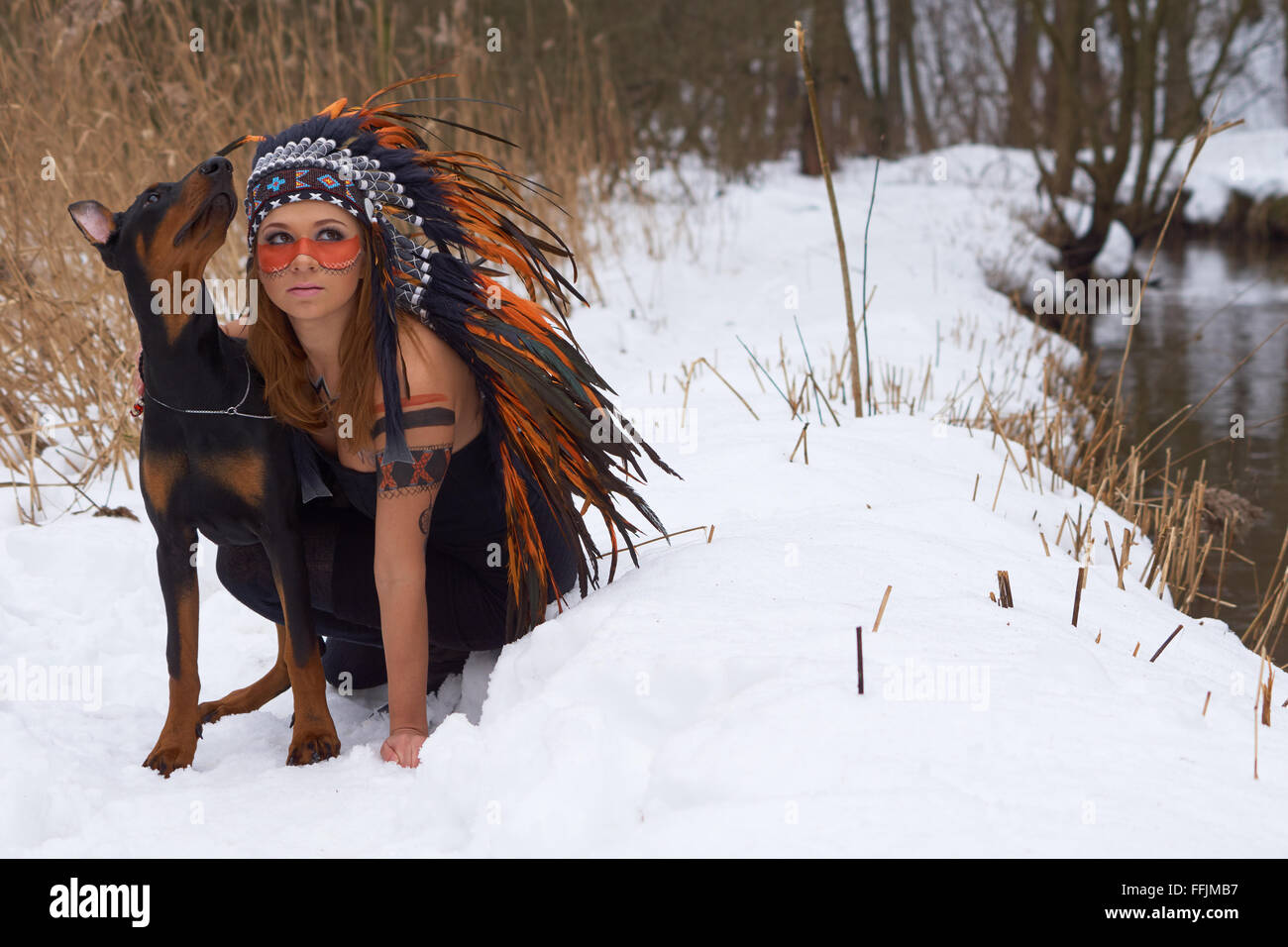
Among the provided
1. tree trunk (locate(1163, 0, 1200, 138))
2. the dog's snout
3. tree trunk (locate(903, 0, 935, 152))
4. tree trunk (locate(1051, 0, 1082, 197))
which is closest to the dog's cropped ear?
the dog's snout

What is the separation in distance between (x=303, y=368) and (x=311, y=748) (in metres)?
0.69

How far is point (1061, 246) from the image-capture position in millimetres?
9500

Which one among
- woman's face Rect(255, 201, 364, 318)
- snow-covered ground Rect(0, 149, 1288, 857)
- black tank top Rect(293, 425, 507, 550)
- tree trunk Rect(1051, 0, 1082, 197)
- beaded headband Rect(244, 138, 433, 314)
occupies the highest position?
tree trunk Rect(1051, 0, 1082, 197)

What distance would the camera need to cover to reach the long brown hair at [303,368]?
2.07 meters

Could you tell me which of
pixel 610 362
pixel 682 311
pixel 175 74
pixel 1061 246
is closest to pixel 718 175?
pixel 1061 246

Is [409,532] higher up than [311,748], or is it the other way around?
[409,532]

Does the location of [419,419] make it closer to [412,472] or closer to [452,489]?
[412,472]

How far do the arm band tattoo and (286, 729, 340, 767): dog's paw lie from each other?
1.48ft

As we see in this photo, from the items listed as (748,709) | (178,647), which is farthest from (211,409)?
(748,709)

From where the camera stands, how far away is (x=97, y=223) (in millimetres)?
1905

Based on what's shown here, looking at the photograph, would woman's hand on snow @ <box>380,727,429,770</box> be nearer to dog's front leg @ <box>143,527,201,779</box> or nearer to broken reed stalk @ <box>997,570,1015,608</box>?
dog's front leg @ <box>143,527,201,779</box>

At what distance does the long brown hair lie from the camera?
2.07 meters

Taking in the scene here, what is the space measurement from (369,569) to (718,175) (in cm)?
860
